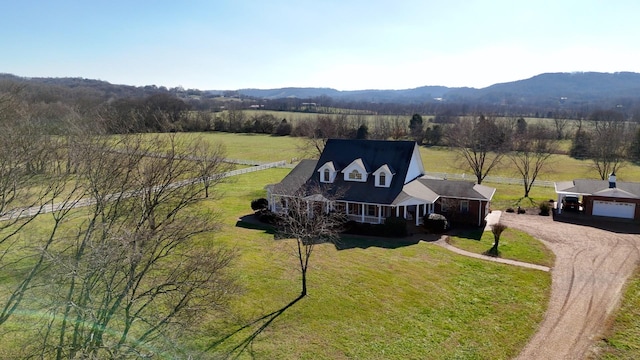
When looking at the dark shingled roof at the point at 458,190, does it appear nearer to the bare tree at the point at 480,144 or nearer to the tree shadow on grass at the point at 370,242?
the tree shadow on grass at the point at 370,242

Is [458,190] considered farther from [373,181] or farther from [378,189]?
[373,181]

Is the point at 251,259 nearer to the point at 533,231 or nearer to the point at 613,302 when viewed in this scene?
the point at 613,302

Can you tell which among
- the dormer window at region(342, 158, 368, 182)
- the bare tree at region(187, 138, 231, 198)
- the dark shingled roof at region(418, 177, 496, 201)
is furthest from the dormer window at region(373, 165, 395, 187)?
the bare tree at region(187, 138, 231, 198)

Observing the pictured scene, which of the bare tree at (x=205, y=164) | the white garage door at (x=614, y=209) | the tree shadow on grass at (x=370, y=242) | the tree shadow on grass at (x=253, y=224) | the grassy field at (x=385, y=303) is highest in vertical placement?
the bare tree at (x=205, y=164)

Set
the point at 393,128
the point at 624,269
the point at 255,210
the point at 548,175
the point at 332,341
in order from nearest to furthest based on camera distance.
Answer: the point at 332,341 → the point at 624,269 → the point at 255,210 → the point at 548,175 → the point at 393,128

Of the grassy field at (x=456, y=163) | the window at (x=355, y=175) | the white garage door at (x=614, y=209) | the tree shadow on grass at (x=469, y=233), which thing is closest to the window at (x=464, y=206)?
the tree shadow on grass at (x=469, y=233)

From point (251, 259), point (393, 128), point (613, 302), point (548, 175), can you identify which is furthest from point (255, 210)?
point (393, 128)
